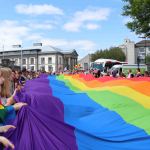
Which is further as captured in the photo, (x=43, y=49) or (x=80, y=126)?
(x=43, y=49)

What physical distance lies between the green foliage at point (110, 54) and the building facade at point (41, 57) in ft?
75.7

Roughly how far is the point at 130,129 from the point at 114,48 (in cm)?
9158

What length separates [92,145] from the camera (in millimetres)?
5094

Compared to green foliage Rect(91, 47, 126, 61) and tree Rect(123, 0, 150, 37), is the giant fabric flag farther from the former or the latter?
green foliage Rect(91, 47, 126, 61)

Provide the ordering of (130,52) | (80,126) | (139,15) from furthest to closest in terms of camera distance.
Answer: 1. (130,52)
2. (139,15)
3. (80,126)

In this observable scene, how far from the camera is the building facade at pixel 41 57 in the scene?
386ft

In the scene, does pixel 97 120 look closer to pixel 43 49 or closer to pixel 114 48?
pixel 114 48

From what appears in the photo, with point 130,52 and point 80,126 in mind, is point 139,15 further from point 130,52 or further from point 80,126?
point 130,52

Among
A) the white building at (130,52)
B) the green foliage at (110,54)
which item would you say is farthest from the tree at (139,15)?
the white building at (130,52)

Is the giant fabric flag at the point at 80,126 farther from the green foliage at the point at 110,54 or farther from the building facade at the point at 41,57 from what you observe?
the building facade at the point at 41,57

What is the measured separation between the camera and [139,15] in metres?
25.7

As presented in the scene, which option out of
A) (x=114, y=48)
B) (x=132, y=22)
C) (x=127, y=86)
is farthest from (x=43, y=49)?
(x=127, y=86)

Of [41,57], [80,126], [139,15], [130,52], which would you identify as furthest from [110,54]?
[80,126]

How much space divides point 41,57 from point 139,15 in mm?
96978
